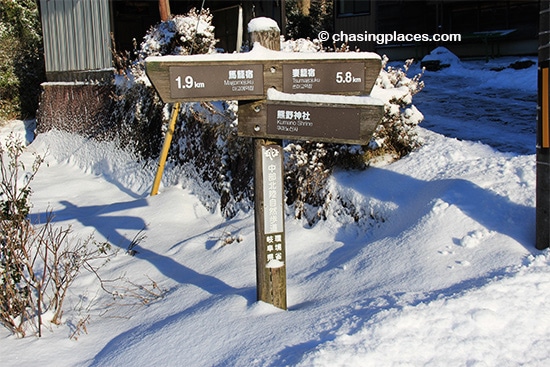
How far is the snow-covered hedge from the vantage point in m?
7.18

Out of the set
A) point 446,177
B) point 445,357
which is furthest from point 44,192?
point 445,357

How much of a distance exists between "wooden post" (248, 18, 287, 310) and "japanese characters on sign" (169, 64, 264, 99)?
34cm

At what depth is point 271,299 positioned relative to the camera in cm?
454

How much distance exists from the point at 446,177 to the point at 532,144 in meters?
2.00

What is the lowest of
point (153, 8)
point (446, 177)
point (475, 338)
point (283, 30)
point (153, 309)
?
point (153, 309)

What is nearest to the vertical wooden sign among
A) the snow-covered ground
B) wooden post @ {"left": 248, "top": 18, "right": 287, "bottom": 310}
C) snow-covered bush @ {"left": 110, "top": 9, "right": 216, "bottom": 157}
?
Answer: wooden post @ {"left": 248, "top": 18, "right": 287, "bottom": 310}

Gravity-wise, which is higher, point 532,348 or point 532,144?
point 532,144

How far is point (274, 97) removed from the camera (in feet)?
14.0

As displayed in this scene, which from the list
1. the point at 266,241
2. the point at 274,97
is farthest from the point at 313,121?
the point at 266,241

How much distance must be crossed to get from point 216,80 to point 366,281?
2028mm

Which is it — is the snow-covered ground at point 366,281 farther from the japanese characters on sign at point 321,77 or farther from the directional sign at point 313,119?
the japanese characters on sign at point 321,77

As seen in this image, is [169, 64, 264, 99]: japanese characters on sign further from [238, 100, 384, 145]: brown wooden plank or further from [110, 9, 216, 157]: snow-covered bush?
[110, 9, 216, 157]: snow-covered bush

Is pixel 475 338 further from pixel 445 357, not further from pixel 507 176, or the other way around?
pixel 507 176

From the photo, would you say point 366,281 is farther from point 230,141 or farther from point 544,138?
point 230,141
